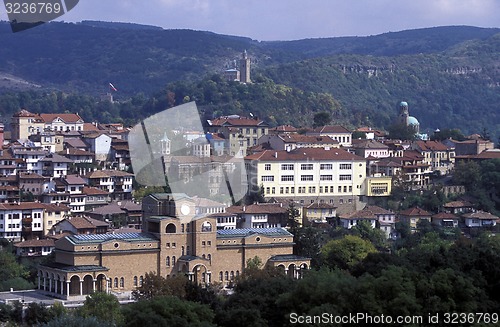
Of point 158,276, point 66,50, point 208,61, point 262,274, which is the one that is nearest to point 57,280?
point 158,276

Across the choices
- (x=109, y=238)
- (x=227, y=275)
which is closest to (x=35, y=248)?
(x=109, y=238)

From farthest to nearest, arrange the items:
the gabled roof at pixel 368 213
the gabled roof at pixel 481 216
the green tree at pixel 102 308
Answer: the gabled roof at pixel 481 216
the gabled roof at pixel 368 213
the green tree at pixel 102 308

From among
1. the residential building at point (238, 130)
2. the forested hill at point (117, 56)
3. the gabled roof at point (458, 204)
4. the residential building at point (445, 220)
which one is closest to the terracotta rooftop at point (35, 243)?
the residential building at point (445, 220)

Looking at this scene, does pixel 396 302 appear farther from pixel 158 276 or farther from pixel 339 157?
pixel 339 157

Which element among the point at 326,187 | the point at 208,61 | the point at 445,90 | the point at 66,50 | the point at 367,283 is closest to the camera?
the point at 367,283

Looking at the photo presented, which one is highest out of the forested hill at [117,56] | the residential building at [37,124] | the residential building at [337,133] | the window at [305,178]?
the forested hill at [117,56]

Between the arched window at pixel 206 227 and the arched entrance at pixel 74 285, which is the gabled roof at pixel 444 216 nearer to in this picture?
the arched window at pixel 206 227
